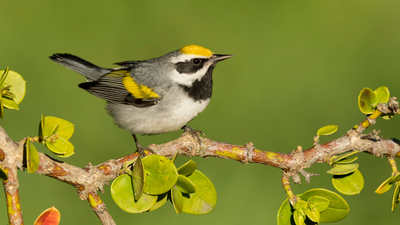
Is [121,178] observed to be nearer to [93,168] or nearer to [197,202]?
[93,168]

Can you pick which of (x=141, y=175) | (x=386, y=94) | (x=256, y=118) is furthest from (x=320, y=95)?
(x=141, y=175)

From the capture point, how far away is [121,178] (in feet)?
5.31

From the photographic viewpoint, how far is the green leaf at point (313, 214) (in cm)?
167

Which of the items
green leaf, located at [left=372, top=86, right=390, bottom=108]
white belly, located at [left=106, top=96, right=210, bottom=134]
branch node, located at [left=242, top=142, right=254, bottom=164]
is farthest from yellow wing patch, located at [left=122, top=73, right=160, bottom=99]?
green leaf, located at [left=372, top=86, right=390, bottom=108]

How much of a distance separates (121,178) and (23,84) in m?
0.60

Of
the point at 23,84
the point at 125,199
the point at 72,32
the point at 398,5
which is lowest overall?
the point at 125,199

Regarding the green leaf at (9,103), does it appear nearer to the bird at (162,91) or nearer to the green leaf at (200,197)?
the green leaf at (200,197)

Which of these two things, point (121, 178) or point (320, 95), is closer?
point (121, 178)

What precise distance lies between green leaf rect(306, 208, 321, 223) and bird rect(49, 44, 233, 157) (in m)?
1.31

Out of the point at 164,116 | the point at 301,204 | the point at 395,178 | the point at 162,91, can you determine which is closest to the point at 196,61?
the point at 162,91

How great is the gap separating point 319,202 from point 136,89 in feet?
6.83

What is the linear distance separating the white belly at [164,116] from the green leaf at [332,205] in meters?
1.41

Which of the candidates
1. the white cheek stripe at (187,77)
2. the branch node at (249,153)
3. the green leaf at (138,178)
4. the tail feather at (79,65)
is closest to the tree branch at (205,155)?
the branch node at (249,153)

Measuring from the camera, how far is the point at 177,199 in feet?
5.22
